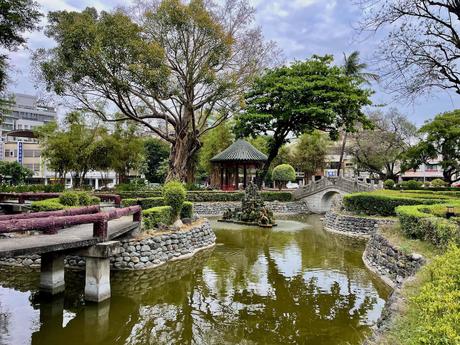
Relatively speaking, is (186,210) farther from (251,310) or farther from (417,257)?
(417,257)

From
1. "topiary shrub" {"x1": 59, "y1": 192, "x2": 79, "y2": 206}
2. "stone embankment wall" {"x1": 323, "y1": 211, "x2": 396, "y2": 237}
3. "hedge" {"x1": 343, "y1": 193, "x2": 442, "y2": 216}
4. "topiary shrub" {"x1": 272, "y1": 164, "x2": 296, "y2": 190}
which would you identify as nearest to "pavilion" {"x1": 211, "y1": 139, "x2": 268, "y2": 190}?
"topiary shrub" {"x1": 272, "y1": 164, "x2": 296, "y2": 190}

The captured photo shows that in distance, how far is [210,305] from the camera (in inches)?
330

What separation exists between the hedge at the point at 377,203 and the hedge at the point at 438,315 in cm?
1302

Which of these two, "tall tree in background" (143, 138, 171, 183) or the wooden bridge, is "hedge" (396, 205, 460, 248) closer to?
the wooden bridge

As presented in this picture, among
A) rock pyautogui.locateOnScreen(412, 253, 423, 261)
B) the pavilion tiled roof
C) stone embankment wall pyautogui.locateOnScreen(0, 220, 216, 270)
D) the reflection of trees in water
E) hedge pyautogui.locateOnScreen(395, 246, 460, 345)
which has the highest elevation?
the pavilion tiled roof

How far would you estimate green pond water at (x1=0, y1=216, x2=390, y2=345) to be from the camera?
673cm

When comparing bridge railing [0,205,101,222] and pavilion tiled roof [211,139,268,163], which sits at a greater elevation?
pavilion tiled roof [211,139,268,163]

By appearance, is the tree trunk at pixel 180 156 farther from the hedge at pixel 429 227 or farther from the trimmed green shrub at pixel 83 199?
the hedge at pixel 429 227

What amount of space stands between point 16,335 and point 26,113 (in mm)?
82025

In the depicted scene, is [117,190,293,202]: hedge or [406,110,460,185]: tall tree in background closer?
[117,190,293,202]: hedge

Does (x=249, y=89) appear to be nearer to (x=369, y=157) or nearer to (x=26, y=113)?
(x=369, y=157)

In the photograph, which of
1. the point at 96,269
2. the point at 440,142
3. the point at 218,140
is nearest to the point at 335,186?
the point at 440,142

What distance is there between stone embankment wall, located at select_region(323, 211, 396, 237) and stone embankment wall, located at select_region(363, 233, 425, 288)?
484cm

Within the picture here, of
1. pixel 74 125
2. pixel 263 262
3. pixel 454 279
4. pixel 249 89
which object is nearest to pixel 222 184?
pixel 249 89
